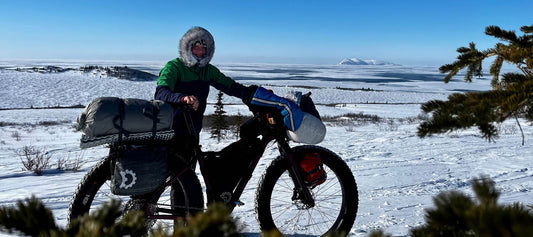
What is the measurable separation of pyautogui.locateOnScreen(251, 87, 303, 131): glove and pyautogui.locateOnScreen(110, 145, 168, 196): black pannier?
35.1 inches

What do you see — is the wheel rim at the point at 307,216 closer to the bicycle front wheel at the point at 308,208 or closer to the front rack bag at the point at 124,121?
the bicycle front wheel at the point at 308,208

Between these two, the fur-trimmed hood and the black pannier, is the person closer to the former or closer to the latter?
the fur-trimmed hood

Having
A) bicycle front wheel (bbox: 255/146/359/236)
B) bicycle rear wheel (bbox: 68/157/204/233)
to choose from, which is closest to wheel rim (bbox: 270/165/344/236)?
bicycle front wheel (bbox: 255/146/359/236)

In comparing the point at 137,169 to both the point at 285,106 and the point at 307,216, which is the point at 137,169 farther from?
the point at 307,216

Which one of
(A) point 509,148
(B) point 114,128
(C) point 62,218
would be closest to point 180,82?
(B) point 114,128

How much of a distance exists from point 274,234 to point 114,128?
6.89 ft

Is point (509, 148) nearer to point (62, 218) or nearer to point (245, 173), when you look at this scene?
point (245, 173)

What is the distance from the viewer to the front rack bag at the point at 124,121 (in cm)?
245

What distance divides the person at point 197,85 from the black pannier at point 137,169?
36cm

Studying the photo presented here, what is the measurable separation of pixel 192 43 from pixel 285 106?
1053 millimetres

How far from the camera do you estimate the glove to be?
9.87 ft

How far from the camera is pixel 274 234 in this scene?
680 millimetres

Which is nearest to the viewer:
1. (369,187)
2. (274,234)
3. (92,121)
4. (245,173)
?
(274,234)

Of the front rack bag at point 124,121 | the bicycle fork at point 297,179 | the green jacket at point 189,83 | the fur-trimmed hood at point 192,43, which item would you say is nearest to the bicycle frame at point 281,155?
the bicycle fork at point 297,179
